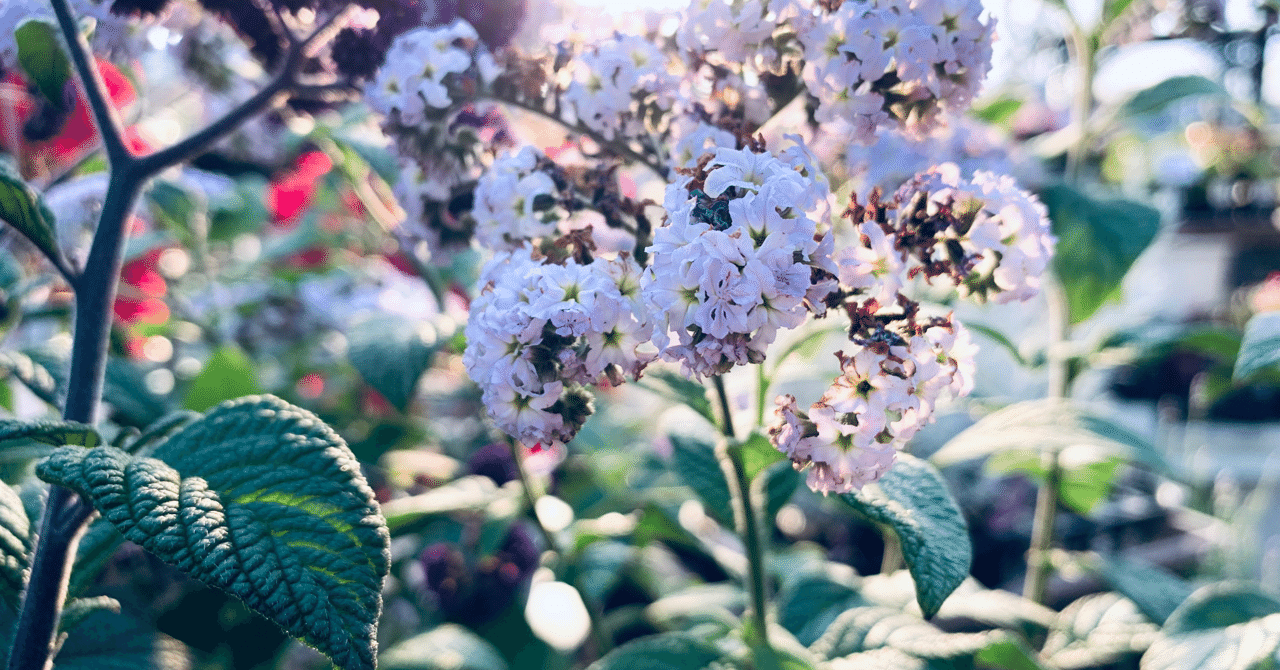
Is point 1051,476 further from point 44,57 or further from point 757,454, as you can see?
point 44,57

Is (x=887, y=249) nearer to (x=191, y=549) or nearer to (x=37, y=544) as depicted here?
(x=191, y=549)

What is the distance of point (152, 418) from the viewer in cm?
79

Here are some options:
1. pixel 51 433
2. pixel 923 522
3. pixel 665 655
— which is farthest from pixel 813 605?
pixel 51 433

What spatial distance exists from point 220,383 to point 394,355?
0.90 feet

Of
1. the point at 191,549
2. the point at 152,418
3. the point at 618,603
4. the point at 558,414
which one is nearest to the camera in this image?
the point at 191,549

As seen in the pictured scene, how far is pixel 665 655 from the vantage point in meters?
0.63

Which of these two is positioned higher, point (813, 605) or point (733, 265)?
point (733, 265)

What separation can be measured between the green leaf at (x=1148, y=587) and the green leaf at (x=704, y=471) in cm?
49

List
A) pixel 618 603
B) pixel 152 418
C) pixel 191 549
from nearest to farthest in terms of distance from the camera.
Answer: pixel 191 549 < pixel 152 418 < pixel 618 603

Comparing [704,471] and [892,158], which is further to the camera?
[892,158]

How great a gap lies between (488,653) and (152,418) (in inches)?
17.0

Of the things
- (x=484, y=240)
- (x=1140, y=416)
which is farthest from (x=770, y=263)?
(x=1140, y=416)

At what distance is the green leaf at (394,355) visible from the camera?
0.68 m

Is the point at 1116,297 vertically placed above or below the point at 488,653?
above
